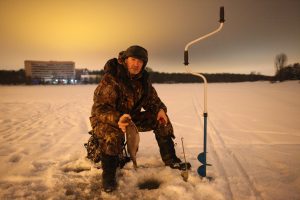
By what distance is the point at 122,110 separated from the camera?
3201 mm

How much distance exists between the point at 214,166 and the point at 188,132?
2.46 meters

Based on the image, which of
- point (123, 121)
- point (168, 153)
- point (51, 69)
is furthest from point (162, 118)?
point (51, 69)

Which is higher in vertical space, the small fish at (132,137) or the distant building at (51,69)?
the distant building at (51,69)

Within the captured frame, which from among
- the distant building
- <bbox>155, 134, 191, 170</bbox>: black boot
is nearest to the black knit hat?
<bbox>155, 134, 191, 170</bbox>: black boot

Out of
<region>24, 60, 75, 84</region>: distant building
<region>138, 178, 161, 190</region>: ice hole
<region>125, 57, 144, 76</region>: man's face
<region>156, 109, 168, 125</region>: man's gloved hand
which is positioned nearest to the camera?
<region>138, 178, 161, 190</region>: ice hole

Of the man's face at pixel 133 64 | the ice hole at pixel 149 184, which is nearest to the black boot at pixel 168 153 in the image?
the ice hole at pixel 149 184

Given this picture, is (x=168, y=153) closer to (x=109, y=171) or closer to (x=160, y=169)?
(x=160, y=169)

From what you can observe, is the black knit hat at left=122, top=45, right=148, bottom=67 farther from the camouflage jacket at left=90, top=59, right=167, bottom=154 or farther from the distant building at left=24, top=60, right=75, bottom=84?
the distant building at left=24, top=60, right=75, bottom=84

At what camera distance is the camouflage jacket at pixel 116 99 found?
284 cm

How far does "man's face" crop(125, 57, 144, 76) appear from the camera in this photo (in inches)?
122

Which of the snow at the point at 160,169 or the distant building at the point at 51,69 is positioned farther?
the distant building at the point at 51,69

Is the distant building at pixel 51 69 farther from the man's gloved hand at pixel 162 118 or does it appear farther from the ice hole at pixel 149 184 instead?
the ice hole at pixel 149 184

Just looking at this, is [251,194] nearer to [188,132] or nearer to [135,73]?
[135,73]

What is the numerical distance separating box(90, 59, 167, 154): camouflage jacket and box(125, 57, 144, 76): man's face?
0.07 meters
